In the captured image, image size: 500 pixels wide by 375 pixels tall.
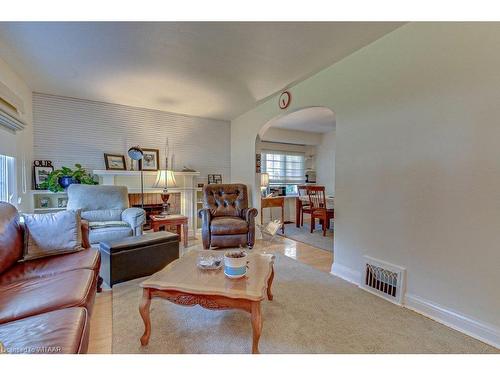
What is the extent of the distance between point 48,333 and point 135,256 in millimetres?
1531

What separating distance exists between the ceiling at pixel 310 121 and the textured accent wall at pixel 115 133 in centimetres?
133

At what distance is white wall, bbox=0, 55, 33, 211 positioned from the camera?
2.62 m

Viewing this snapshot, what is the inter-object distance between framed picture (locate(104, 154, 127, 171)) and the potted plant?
0.40m

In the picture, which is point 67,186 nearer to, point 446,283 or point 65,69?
point 65,69

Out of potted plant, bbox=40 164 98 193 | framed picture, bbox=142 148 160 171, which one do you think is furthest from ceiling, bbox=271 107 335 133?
potted plant, bbox=40 164 98 193

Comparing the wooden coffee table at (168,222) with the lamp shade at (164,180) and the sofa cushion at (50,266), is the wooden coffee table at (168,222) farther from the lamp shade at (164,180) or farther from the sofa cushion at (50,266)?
the sofa cushion at (50,266)

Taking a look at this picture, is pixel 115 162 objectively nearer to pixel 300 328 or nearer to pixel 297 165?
pixel 300 328

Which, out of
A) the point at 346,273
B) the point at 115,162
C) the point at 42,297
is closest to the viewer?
the point at 42,297

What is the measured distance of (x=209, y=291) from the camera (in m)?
1.42

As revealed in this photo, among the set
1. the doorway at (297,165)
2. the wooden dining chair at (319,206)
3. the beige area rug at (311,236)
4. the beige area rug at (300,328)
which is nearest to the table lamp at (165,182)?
the beige area rug at (300,328)

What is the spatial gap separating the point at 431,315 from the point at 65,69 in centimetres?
442

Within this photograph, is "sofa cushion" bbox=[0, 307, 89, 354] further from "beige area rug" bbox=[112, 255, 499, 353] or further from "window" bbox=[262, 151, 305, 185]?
"window" bbox=[262, 151, 305, 185]

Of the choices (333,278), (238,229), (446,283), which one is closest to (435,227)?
(446,283)

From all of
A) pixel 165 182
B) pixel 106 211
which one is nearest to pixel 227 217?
pixel 165 182
